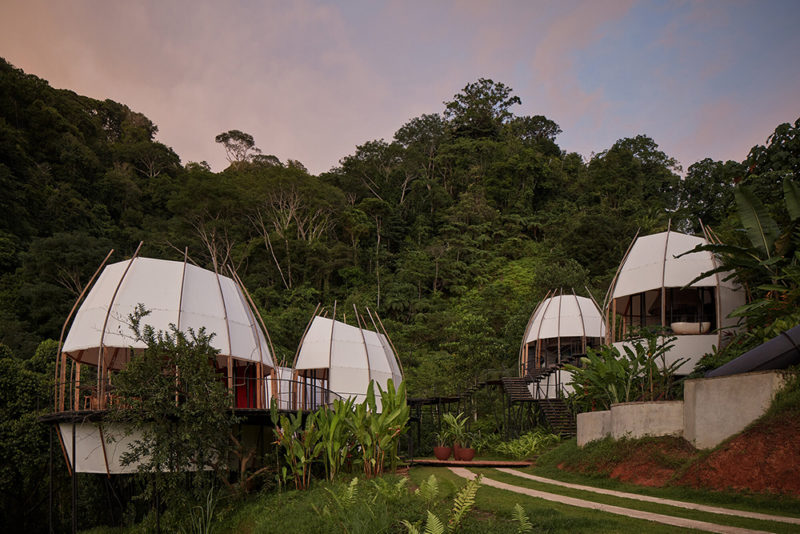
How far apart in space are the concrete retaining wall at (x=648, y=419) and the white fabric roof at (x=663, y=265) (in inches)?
267

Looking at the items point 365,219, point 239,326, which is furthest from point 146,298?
point 365,219

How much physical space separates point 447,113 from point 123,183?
32.5 m

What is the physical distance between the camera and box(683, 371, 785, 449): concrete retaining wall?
1038 cm

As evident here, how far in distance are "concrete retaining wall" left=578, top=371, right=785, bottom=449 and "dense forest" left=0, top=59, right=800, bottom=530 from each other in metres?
13.2

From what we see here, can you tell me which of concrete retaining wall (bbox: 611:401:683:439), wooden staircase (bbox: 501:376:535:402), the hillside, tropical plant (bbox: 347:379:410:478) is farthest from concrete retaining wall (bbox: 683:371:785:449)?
wooden staircase (bbox: 501:376:535:402)

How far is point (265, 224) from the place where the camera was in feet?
156

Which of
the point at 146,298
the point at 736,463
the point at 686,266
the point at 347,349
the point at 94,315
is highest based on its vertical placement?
the point at 686,266

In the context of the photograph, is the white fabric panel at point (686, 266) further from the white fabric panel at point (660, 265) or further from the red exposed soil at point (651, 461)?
the red exposed soil at point (651, 461)

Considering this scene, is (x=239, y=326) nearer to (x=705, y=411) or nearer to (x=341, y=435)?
(x=341, y=435)

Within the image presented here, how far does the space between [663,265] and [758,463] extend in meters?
10.6

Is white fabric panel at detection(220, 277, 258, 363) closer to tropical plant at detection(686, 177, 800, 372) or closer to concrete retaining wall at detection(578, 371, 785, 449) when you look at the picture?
concrete retaining wall at detection(578, 371, 785, 449)

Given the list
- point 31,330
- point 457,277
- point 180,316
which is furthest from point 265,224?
point 180,316

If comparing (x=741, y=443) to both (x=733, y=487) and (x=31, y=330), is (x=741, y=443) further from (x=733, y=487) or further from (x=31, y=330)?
(x=31, y=330)

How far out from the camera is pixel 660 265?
1950 cm
